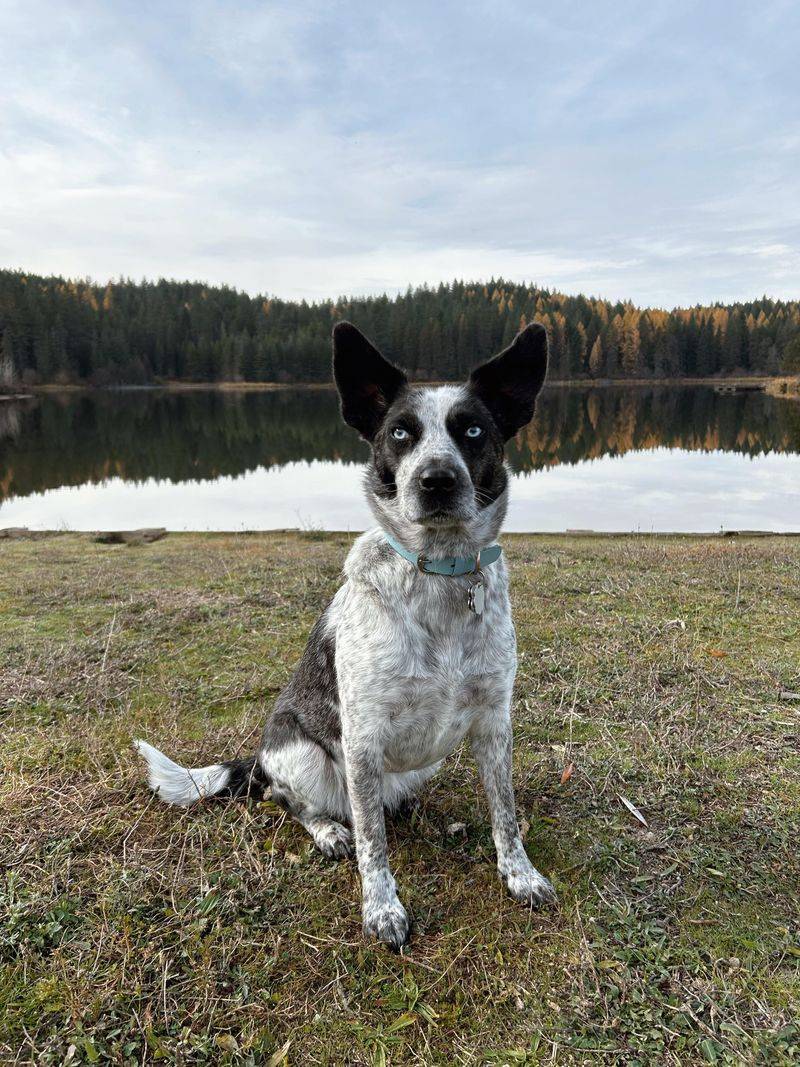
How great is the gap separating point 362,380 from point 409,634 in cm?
119

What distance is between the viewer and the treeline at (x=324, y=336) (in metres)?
88.3

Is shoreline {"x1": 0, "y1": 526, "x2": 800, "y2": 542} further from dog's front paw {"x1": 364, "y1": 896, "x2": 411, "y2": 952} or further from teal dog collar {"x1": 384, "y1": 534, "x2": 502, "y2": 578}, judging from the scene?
dog's front paw {"x1": 364, "y1": 896, "x2": 411, "y2": 952}

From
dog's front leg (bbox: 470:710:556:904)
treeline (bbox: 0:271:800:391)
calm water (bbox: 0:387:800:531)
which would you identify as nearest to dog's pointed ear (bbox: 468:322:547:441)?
dog's front leg (bbox: 470:710:556:904)

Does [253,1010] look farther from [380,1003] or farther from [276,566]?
[276,566]

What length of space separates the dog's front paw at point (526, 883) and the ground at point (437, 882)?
0.06 metres

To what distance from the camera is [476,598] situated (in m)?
2.72

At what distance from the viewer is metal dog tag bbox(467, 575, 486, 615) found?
8.87 ft

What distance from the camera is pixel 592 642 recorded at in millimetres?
5129

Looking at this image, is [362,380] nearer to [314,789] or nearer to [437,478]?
[437,478]

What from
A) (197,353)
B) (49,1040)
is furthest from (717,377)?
(49,1040)

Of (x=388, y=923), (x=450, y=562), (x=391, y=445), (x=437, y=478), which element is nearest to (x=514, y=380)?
(x=391, y=445)

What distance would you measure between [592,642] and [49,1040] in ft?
13.5

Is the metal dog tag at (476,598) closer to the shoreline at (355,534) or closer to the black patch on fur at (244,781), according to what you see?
the black patch on fur at (244,781)

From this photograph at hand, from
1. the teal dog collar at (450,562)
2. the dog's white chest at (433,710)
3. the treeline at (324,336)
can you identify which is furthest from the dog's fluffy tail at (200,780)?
the treeline at (324,336)
